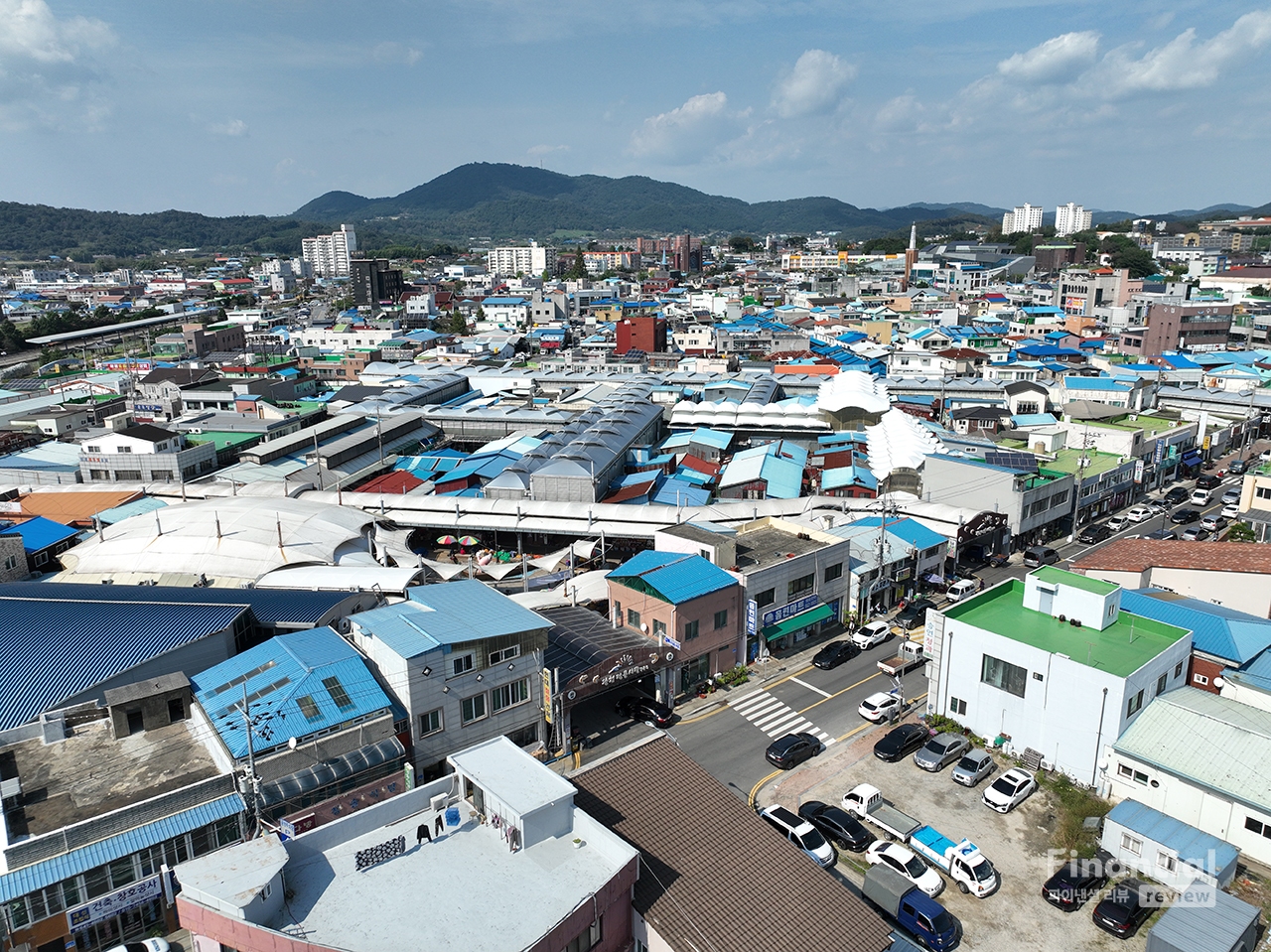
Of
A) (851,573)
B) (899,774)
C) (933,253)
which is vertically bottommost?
(899,774)

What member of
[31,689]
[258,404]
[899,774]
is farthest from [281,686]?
[258,404]

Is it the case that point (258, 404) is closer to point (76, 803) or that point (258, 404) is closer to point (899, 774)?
point (76, 803)

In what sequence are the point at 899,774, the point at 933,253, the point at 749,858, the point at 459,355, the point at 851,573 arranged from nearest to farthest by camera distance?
the point at 749,858 → the point at 899,774 → the point at 851,573 → the point at 459,355 → the point at 933,253

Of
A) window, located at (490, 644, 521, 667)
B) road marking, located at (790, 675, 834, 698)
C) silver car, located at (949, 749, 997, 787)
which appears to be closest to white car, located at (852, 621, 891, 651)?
road marking, located at (790, 675, 834, 698)

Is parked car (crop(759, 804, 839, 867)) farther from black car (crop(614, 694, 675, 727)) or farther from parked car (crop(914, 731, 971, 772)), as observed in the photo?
black car (crop(614, 694, 675, 727))

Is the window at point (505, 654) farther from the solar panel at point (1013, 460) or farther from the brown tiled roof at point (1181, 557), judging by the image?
the solar panel at point (1013, 460)

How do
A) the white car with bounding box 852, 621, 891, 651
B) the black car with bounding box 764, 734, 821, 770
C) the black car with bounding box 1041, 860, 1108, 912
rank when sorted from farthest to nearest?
the white car with bounding box 852, 621, 891, 651, the black car with bounding box 764, 734, 821, 770, the black car with bounding box 1041, 860, 1108, 912
